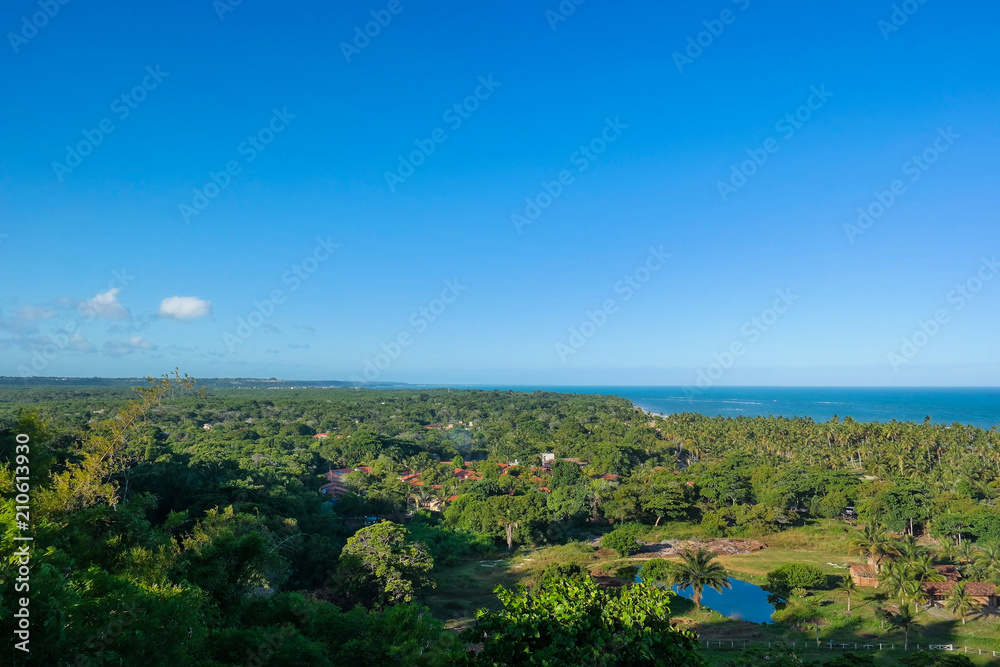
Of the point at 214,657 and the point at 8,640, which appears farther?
the point at 214,657

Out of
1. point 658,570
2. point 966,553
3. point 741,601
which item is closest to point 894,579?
point 741,601

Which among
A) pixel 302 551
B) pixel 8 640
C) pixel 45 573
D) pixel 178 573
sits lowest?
pixel 302 551

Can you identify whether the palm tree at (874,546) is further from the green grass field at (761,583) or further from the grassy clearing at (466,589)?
the grassy clearing at (466,589)

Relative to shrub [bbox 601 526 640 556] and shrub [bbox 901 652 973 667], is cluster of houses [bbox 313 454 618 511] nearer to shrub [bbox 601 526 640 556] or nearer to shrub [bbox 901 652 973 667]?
shrub [bbox 601 526 640 556]

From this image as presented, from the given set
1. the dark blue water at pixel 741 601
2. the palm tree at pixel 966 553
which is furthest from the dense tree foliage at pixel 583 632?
the palm tree at pixel 966 553

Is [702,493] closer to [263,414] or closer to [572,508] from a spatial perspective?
[572,508]

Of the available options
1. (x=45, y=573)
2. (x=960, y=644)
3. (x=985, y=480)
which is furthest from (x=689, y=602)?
(x=985, y=480)
